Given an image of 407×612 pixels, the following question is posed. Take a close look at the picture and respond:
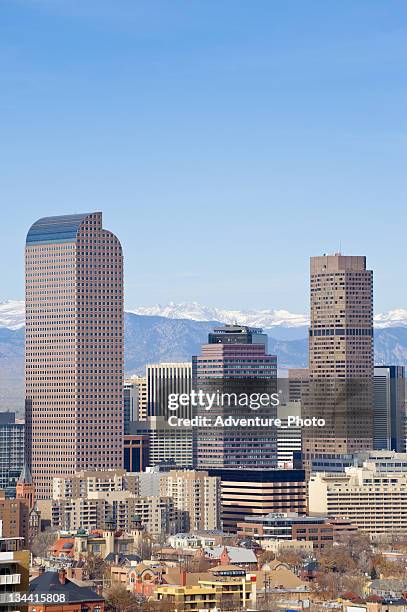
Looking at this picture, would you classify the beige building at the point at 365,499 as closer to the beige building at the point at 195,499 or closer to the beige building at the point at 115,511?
the beige building at the point at 195,499

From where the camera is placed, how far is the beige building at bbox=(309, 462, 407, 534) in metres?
175

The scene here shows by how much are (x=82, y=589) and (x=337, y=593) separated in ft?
65.1

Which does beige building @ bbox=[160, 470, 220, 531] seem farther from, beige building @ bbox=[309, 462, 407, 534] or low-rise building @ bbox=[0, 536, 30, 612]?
low-rise building @ bbox=[0, 536, 30, 612]

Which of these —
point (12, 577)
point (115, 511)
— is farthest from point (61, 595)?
point (115, 511)

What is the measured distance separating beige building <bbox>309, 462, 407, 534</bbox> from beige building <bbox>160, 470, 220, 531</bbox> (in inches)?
259

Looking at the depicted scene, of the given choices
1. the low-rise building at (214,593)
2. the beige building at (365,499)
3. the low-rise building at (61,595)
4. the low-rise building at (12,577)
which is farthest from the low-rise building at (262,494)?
the low-rise building at (12,577)

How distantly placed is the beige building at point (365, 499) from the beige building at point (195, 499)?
6.59m

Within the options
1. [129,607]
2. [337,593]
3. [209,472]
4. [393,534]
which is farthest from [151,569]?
[209,472]

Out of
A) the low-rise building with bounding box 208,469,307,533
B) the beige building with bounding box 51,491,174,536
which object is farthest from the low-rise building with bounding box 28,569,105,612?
the low-rise building with bounding box 208,469,307,533

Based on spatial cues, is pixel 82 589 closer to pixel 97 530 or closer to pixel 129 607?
pixel 129 607

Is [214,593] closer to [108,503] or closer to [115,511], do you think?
→ [115,511]

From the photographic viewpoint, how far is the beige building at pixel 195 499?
17575cm

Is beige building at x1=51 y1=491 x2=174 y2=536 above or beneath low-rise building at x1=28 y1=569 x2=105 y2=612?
above

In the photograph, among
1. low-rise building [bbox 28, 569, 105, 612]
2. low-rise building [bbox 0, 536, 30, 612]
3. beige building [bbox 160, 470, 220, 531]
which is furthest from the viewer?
beige building [bbox 160, 470, 220, 531]
